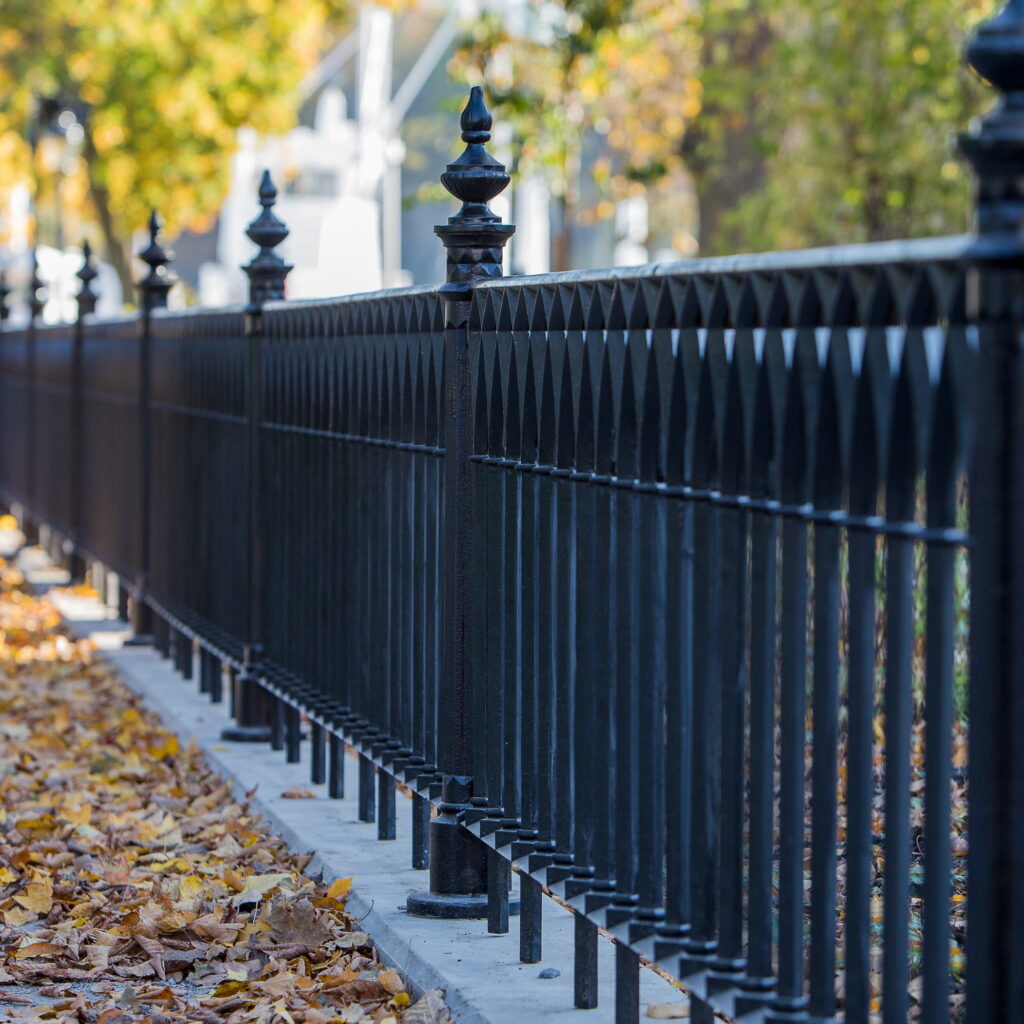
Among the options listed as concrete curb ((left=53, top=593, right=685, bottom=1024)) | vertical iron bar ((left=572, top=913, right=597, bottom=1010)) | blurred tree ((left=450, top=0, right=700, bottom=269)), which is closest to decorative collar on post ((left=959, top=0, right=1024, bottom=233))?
vertical iron bar ((left=572, top=913, right=597, bottom=1010))

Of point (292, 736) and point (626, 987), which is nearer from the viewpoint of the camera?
point (626, 987)

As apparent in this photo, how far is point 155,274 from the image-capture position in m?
→ 9.86

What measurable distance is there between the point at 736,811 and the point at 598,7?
1660 centimetres

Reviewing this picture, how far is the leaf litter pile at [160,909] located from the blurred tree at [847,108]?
11377 millimetres

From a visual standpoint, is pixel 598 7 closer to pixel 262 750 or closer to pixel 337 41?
pixel 262 750

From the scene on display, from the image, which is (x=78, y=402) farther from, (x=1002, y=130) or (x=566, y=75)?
(x=1002, y=130)

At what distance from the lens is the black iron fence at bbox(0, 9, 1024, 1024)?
2713 mm

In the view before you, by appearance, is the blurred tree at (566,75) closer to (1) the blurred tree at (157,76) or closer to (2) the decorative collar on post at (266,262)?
(1) the blurred tree at (157,76)

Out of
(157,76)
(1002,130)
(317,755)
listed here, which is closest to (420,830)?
(317,755)

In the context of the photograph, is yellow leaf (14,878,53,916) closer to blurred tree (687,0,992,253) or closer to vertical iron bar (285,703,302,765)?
vertical iron bar (285,703,302,765)

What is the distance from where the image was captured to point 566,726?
13.5ft

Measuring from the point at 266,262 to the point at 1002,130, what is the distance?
5.04 m

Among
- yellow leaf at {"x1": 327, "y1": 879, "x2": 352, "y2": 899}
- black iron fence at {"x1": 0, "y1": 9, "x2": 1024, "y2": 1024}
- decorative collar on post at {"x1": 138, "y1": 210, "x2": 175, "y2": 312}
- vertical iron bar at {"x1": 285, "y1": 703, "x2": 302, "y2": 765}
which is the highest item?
decorative collar on post at {"x1": 138, "y1": 210, "x2": 175, "y2": 312}

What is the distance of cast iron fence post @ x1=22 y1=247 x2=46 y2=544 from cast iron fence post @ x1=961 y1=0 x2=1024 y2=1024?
12996mm
